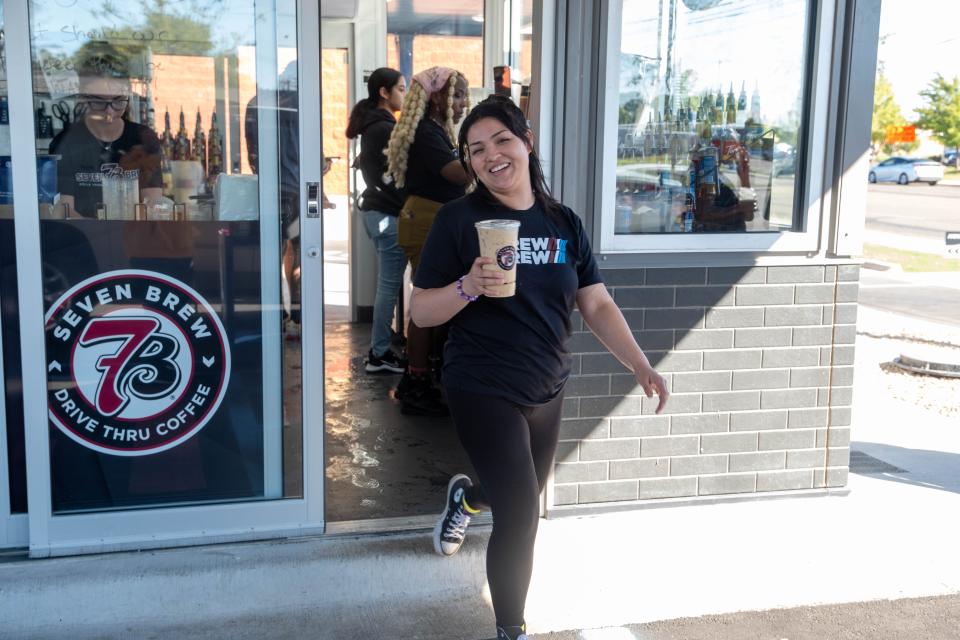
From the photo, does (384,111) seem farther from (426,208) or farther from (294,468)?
(294,468)

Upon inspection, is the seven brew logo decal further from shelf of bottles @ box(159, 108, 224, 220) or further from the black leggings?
the black leggings

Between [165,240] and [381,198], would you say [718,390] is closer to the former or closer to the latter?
[165,240]

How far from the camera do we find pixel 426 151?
4.95m

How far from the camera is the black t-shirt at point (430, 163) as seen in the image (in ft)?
16.2

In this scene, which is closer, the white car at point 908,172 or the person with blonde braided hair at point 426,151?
the person with blonde braided hair at point 426,151

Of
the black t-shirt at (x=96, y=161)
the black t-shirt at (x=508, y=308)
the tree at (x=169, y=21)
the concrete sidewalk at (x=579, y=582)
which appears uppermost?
the tree at (x=169, y=21)

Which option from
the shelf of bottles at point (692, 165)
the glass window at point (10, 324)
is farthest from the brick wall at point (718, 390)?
the glass window at point (10, 324)

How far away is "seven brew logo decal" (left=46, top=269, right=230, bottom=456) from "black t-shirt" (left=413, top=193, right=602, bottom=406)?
1.09 m

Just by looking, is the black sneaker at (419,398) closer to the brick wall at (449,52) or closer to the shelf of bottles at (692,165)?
the shelf of bottles at (692,165)

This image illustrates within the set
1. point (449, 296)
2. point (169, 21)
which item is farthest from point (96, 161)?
point (449, 296)

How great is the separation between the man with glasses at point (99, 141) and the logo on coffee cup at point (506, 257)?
1.57 metres

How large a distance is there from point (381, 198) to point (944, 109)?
6079cm

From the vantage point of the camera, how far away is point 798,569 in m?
3.90

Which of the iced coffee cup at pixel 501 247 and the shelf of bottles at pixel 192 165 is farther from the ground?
the shelf of bottles at pixel 192 165
